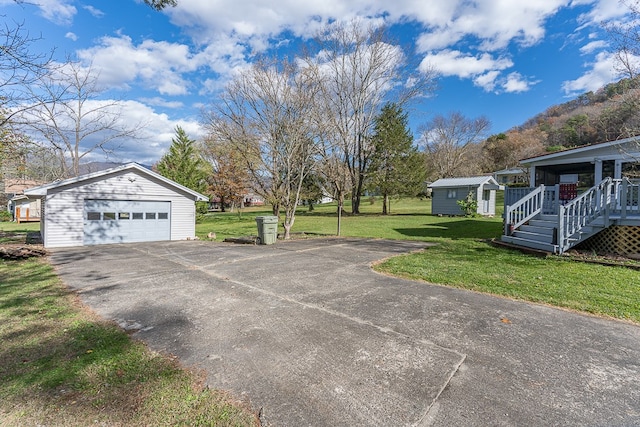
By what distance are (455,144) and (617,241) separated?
39362 mm

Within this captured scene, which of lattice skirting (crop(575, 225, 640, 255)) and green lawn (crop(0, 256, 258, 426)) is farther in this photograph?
lattice skirting (crop(575, 225, 640, 255))

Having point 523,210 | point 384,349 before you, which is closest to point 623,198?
point 523,210

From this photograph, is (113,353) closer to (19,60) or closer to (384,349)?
(384,349)

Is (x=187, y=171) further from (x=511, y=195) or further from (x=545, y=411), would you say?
(x=545, y=411)

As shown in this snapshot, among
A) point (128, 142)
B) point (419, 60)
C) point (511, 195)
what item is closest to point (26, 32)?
point (128, 142)

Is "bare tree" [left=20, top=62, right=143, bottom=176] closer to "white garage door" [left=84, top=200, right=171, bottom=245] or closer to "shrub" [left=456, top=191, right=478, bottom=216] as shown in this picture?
"white garage door" [left=84, top=200, right=171, bottom=245]

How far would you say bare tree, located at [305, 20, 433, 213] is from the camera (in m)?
24.4

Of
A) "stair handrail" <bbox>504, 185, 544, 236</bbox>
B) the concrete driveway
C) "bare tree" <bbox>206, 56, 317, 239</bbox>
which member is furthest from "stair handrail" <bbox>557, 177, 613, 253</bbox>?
"bare tree" <bbox>206, 56, 317, 239</bbox>

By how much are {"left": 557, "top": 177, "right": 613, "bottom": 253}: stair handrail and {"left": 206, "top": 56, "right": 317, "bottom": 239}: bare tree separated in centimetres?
925

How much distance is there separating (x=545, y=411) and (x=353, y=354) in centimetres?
153

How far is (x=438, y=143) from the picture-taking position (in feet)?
148

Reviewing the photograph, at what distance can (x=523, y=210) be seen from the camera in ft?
32.7

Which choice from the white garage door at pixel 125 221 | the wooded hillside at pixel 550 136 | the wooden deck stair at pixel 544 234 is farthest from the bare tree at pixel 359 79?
the wooded hillside at pixel 550 136

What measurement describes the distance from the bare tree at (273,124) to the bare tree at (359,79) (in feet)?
27.1
